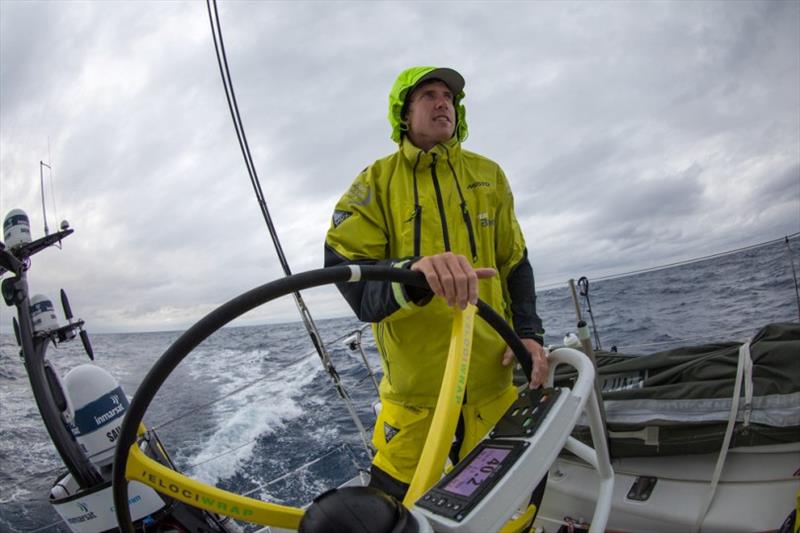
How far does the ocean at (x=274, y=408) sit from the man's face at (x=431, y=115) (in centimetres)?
106

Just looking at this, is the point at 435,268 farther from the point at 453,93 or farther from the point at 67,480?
the point at 67,480

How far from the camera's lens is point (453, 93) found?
4.86ft

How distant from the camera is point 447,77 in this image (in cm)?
141

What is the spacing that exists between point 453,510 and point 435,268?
14.4 inches

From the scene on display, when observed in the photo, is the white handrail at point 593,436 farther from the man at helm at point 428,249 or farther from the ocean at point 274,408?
the ocean at point 274,408

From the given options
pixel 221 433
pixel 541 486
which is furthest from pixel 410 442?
pixel 221 433

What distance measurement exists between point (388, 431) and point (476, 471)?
1.96 ft

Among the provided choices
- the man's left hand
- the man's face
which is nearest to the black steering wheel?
the man's left hand

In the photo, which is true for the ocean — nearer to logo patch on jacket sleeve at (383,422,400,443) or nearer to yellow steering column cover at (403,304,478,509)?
logo patch on jacket sleeve at (383,422,400,443)

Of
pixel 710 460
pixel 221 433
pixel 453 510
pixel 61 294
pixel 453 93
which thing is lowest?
pixel 221 433

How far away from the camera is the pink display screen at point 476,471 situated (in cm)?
67

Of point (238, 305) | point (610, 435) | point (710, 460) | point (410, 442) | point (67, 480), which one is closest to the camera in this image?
point (238, 305)

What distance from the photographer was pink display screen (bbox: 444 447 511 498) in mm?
673

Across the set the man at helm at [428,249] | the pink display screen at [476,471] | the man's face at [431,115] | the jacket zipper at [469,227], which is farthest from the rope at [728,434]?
the man's face at [431,115]
